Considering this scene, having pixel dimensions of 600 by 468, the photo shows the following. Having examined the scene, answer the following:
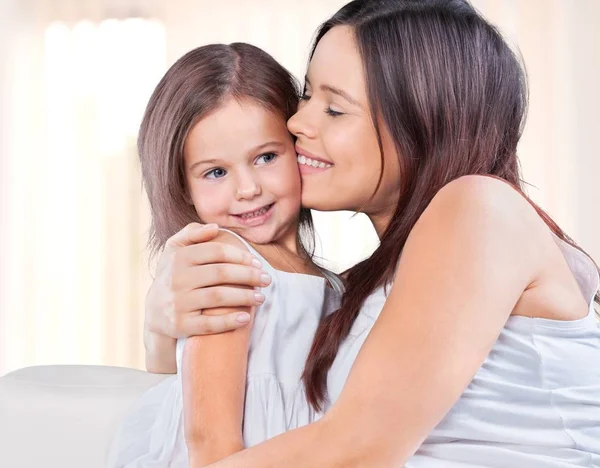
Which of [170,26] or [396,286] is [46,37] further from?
[396,286]

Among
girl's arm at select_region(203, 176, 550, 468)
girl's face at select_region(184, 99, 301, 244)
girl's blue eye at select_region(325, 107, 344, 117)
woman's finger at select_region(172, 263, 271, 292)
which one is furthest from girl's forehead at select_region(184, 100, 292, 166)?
girl's arm at select_region(203, 176, 550, 468)

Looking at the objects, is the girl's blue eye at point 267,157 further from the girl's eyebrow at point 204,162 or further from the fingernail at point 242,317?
the fingernail at point 242,317

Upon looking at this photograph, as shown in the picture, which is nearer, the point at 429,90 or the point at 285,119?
the point at 429,90

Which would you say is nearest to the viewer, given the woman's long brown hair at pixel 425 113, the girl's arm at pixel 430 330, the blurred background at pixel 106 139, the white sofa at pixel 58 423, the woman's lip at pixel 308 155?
the girl's arm at pixel 430 330

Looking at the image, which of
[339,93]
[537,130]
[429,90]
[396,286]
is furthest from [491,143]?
[537,130]

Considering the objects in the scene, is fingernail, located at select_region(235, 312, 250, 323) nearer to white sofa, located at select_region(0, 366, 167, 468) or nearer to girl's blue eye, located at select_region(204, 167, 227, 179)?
girl's blue eye, located at select_region(204, 167, 227, 179)

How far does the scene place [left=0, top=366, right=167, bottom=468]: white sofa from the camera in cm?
168

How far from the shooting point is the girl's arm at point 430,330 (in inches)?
42.6

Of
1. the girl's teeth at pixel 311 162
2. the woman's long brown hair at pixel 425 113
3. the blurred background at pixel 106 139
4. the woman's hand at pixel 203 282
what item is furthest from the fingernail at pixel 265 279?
the blurred background at pixel 106 139

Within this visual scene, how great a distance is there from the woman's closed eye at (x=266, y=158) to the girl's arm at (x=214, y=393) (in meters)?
0.30

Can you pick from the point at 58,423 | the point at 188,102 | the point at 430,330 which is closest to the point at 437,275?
the point at 430,330

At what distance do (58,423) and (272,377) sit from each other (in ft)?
1.83

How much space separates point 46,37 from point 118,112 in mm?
680

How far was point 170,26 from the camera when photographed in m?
5.19
